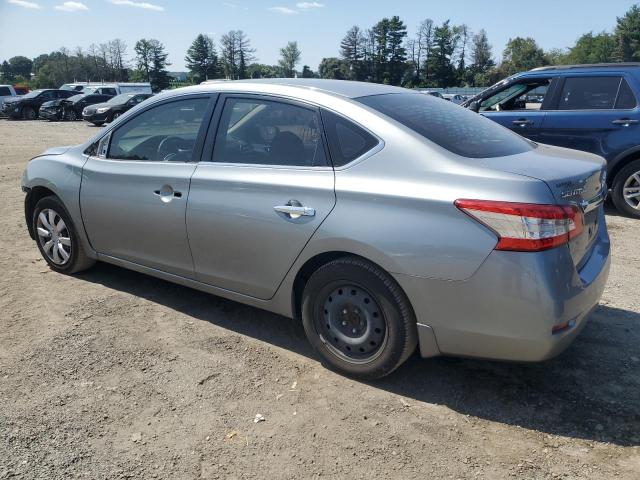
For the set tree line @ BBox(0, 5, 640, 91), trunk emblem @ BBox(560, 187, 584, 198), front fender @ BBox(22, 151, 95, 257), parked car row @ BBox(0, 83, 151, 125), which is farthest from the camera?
tree line @ BBox(0, 5, 640, 91)

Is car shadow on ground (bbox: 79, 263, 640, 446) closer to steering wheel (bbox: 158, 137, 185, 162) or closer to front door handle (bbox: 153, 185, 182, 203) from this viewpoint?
front door handle (bbox: 153, 185, 182, 203)

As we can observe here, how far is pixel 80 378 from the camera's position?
338cm

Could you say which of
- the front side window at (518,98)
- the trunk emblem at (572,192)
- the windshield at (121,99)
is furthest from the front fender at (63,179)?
the windshield at (121,99)

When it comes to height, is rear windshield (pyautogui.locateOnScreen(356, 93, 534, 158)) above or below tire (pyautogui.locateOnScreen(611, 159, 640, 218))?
above

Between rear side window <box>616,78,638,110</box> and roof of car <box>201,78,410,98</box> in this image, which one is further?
rear side window <box>616,78,638,110</box>

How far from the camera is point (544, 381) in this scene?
3326mm

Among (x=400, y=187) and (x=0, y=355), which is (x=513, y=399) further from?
(x=0, y=355)

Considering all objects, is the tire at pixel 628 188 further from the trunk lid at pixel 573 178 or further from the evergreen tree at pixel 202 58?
the evergreen tree at pixel 202 58

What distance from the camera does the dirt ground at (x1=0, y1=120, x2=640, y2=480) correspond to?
8.71ft

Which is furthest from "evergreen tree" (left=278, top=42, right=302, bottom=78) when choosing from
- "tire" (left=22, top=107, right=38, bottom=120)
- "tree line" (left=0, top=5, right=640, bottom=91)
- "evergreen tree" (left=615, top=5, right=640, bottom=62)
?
"tire" (left=22, top=107, right=38, bottom=120)

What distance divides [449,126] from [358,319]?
1287 millimetres

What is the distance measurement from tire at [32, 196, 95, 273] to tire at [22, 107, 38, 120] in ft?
96.4

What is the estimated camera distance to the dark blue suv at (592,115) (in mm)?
7074

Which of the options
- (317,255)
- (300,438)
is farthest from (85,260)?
(300,438)
